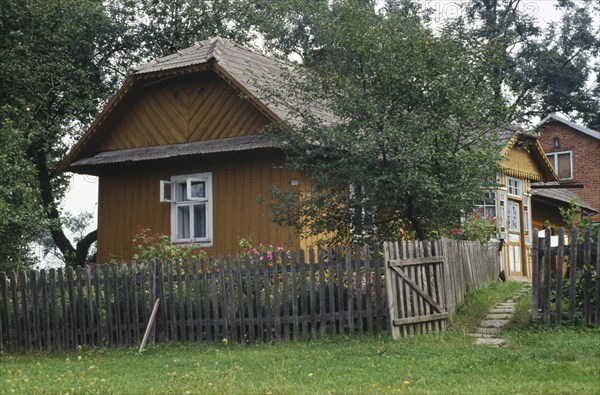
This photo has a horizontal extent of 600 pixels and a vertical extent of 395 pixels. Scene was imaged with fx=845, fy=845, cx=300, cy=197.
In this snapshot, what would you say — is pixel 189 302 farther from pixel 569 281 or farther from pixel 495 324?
pixel 569 281

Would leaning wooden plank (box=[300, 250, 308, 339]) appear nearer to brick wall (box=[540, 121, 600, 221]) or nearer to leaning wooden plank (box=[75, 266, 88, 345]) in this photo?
leaning wooden plank (box=[75, 266, 88, 345])

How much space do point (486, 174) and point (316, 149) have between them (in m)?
2.84

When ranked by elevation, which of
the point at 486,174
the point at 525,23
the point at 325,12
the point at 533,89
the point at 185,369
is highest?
the point at 525,23

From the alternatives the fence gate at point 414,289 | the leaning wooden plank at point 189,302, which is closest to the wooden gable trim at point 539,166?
the fence gate at point 414,289

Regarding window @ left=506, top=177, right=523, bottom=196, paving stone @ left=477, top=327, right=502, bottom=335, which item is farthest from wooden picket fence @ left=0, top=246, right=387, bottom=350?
window @ left=506, top=177, right=523, bottom=196

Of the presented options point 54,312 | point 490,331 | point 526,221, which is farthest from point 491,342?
point 526,221

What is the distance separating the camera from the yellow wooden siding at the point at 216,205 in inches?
727

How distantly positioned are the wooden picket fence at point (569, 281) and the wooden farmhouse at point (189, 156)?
6680 millimetres

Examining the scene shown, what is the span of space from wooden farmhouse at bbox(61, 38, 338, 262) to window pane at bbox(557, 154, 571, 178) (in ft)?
65.6

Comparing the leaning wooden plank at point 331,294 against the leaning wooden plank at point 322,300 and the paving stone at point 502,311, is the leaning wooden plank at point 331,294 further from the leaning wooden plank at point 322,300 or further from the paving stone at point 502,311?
the paving stone at point 502,311

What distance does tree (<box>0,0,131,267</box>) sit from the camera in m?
24.0

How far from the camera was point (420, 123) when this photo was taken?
13.4 meters

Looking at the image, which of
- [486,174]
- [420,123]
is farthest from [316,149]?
[486,174]

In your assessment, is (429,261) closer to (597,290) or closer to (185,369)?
(597,290)
